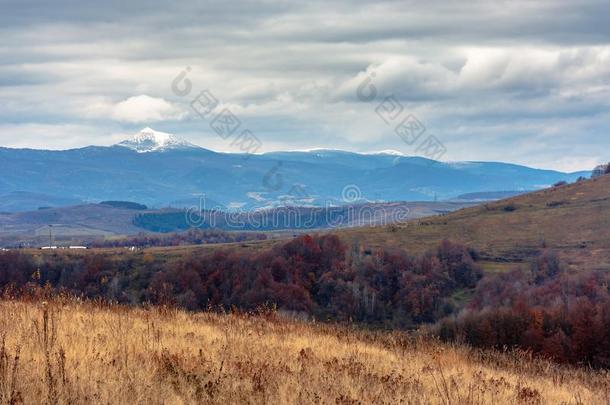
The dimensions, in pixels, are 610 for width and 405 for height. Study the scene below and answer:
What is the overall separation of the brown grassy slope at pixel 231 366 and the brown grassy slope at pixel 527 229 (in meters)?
124

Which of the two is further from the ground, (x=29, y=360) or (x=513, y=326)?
(x=29, y=360)

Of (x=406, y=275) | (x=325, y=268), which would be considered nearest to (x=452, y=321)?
(x=406, y=275)

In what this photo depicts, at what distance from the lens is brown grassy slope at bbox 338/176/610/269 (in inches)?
5866

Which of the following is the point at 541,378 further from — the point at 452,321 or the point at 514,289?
the point at 514,289

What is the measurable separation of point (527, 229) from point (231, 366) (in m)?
163

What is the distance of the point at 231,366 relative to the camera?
12.5 m

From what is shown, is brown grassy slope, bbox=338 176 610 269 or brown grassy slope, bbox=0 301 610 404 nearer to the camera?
brown grassy slope, bbox=0 301 610 404

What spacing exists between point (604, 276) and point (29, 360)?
122253mm

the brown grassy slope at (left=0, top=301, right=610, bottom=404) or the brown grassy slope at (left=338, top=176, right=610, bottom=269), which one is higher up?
the brown grassy slope at (left=338, top=176, right=610, bottom=269)

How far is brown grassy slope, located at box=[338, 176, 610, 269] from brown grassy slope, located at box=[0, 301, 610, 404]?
124 meters

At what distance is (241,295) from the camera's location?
387ft

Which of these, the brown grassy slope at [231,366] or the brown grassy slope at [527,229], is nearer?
the brown grassy slope at [231,366]

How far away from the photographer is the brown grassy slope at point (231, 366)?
10586 mm

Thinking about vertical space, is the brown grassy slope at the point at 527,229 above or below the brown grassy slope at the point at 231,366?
above
